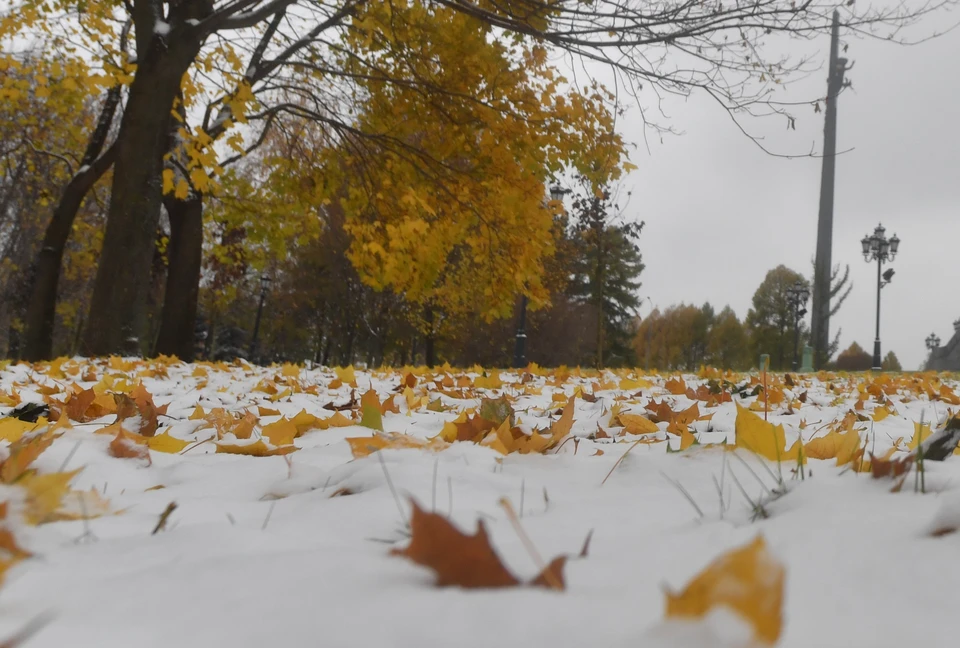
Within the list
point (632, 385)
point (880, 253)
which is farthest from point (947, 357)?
point (632, 385)

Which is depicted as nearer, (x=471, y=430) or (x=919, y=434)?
(x=919, y=434)

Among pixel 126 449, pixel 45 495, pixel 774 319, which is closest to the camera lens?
pixel 45 495

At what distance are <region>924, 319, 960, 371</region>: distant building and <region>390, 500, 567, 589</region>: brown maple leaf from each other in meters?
38.8

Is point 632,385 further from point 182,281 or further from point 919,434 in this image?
point 182,281

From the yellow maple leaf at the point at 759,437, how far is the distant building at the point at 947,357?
125 ft

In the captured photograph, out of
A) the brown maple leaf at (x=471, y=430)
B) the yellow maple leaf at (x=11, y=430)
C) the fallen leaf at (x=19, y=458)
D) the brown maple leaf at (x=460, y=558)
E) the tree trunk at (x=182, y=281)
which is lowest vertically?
the yellow maple leaf at (x=11, y=430)

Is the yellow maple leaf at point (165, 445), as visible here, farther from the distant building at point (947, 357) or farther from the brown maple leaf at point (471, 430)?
the distant building at point (947, 357)

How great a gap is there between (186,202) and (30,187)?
9.66 m

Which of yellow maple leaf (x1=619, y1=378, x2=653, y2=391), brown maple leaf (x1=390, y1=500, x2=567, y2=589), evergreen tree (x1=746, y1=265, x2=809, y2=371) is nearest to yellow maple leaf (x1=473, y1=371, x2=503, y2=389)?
yellow maple leaf (x1=619, y1=378, x2=653, y2=391)

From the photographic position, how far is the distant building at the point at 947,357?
32.1m

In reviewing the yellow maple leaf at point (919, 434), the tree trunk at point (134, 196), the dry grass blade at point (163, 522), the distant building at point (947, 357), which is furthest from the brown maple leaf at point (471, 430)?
the distant building at point (947, 357)

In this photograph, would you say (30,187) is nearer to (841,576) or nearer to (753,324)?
(841,576)

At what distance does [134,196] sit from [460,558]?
7.20m

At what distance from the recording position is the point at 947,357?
3456cm
